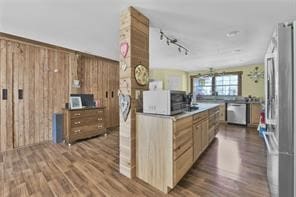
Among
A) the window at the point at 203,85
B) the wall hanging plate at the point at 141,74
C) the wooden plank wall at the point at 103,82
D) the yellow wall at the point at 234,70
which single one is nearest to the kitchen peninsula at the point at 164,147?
the wall hanging plate at the point at 141,74

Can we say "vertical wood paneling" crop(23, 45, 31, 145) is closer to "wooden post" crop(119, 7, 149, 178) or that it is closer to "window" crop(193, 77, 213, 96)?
"wooden post" crop(119, 7, 149, 178)

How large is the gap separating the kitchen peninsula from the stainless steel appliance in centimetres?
9

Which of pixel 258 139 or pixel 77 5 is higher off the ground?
pixel 77 5

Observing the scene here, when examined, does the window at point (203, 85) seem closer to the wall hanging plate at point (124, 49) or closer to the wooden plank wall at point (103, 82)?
the wooden plank wall at point (103, 82)

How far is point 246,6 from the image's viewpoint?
2303 mm

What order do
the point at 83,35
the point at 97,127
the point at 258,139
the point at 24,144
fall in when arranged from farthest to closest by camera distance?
the point at 97,127 → the point at 258,139 → the point at 24,144 → the point at 83,35

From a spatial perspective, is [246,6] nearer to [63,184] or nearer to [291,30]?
[291,30]

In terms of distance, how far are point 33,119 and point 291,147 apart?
4697 millimetres

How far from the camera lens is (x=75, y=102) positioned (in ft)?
13.8

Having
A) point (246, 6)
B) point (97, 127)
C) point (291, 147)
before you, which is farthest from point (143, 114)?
point (97, 127)

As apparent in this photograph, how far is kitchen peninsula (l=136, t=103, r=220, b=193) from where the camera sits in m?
1.95

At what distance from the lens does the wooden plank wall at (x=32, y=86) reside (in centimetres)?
347

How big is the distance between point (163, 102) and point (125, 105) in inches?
23.2

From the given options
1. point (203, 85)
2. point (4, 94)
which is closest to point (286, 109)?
point (4, 94)
